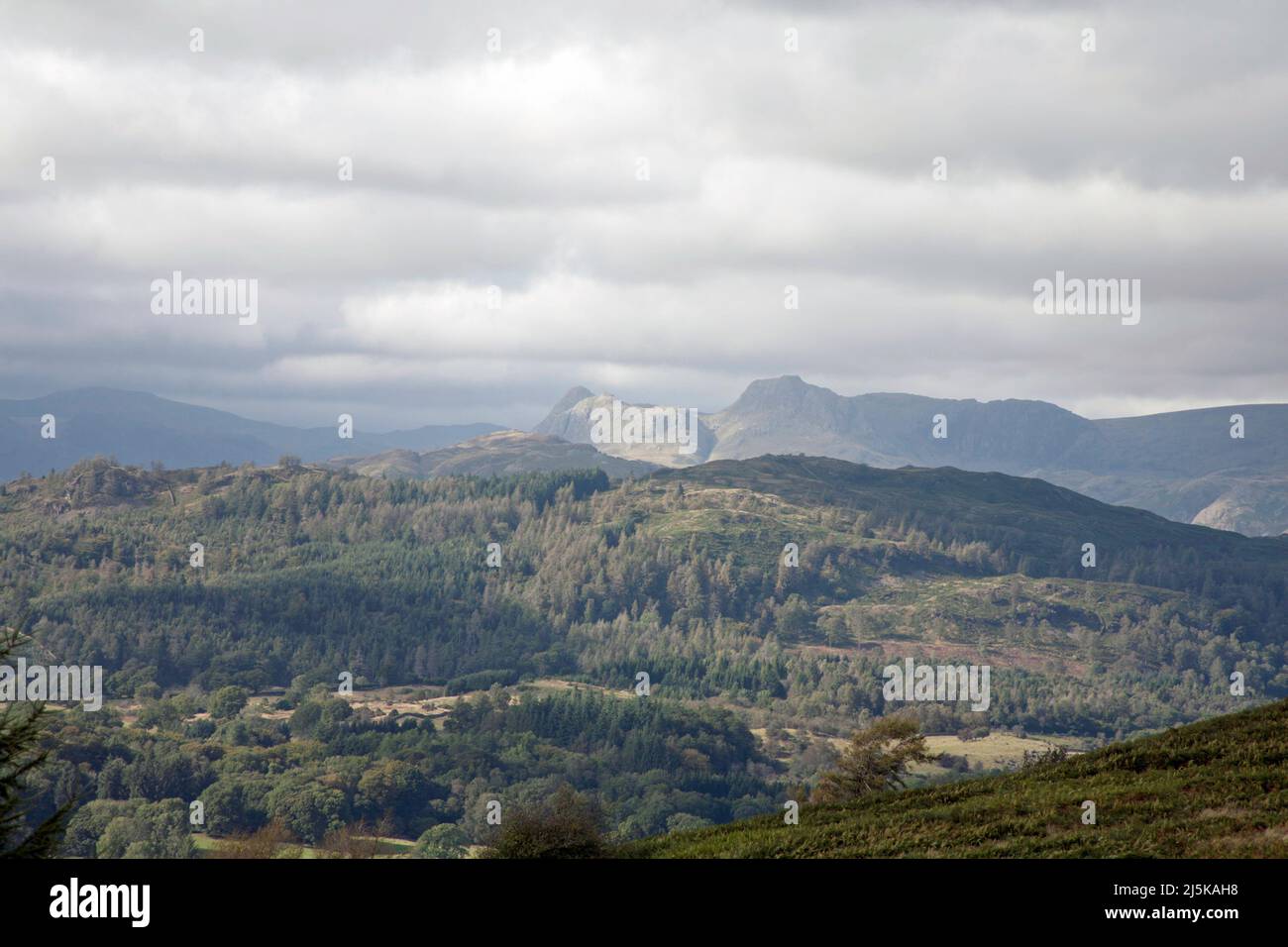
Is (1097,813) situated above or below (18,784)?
below

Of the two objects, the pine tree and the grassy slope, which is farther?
the grassy slope

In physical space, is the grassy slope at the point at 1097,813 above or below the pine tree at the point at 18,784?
below

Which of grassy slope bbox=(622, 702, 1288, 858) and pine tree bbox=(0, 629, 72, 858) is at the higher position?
pine tree bbox=(0, 629, 72, 858)

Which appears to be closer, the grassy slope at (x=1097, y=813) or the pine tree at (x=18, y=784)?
the pine tree at (x=18, y=784)

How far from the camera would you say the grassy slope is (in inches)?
1864

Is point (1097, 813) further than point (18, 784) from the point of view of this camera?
Yes

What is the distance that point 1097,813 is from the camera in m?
52.6

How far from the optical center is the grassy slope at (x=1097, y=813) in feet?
155
